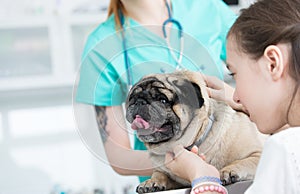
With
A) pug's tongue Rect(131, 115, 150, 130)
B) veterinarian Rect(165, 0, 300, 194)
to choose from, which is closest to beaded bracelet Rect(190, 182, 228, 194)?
veterinarian Rect(165, 0, 300, 194)

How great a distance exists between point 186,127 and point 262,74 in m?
0.13

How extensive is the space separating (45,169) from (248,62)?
161cm

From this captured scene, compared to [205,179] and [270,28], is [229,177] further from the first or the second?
[270,28]

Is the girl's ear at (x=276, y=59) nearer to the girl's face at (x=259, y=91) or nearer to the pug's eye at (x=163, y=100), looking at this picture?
the girl's face at (x=259, y=91)

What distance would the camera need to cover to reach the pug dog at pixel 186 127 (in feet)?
2.16

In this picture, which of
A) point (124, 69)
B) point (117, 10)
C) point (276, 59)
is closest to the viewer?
point (276, 59)

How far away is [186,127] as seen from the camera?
67 cm

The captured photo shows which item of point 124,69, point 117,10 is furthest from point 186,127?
point 117,10

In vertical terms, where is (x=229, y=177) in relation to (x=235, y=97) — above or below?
below

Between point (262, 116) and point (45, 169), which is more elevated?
point (262, 116)

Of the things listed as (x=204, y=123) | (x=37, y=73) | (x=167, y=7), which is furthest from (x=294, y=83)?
(x=37, y=73)

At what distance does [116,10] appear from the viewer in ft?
3.18

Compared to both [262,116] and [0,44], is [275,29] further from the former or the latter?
[0,44]

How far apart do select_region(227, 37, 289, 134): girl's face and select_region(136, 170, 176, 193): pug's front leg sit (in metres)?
0.15
